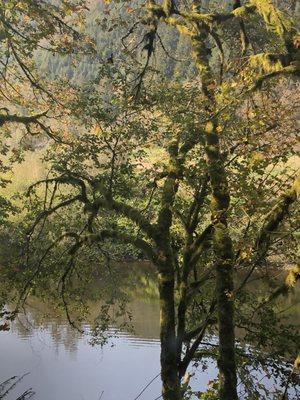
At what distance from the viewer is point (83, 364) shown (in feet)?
97.6

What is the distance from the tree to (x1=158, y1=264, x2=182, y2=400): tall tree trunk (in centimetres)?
2

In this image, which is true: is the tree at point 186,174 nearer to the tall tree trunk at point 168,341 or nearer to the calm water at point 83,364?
the tall tree trunk at point 168,341

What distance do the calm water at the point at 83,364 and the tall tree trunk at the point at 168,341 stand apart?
1307 centimetres

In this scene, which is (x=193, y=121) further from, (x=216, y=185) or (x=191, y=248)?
(x=191, y=248)

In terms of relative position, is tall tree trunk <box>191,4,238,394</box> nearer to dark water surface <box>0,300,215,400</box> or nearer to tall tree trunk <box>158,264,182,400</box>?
tall tree trunk <box>158,264,182,400</box>

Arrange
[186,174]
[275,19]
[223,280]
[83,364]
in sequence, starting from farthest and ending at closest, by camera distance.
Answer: [83,364] → [186,174] → [223,280] → [275,19]

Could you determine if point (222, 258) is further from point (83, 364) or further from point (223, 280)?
point (83, 364)

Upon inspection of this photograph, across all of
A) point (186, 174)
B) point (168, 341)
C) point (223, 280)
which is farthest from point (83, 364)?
point (223, 280)

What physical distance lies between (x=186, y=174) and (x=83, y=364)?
22574mm

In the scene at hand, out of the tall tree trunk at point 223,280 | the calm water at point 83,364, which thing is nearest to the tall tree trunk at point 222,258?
the tall tree trunk at point 223,280

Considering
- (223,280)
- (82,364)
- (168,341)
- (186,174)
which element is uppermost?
(186,174)

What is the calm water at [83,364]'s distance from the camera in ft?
83.2

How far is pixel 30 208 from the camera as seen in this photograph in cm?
1198

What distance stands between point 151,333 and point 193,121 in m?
27.5
